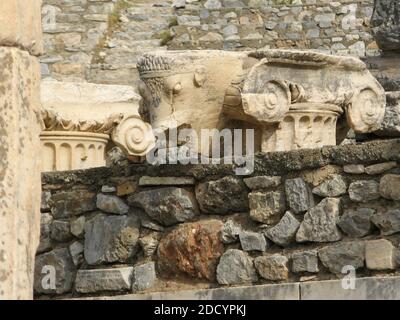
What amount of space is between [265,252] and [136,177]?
90 centimetres

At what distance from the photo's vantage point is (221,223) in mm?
9070

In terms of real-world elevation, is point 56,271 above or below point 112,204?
below

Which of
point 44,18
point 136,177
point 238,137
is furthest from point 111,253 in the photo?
point 44,18

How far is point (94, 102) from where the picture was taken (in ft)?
35.4

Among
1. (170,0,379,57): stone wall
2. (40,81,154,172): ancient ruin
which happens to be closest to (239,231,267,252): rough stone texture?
(40,81,154,172): ancient ruin

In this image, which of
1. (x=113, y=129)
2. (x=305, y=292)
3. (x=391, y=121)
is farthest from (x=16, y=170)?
(x=391, y=121)

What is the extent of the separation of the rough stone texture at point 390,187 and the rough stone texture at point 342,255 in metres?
0.26

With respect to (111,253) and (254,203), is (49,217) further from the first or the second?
(254,203)

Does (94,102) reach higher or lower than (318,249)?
higher

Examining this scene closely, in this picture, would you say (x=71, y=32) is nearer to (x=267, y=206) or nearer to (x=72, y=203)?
(x=72, y=203)

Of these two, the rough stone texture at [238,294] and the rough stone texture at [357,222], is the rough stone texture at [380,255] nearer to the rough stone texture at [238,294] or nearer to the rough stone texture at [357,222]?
the rough stone texture at [357,222]

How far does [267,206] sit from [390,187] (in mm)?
685

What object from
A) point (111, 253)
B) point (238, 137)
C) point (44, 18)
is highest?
point (44, 18)

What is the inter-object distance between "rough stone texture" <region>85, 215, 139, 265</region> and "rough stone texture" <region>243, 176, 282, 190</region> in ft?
2.34
